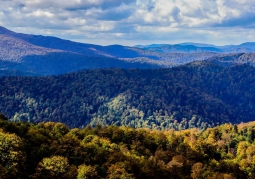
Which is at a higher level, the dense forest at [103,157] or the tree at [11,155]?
the tree at [11,155]

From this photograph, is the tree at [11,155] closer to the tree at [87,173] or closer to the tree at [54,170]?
the tree at [54,170]

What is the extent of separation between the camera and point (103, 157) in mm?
83562

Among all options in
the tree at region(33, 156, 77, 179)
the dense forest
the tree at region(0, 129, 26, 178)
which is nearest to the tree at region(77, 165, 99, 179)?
the dense forest

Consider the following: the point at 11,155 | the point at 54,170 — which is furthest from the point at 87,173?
the point at 11,155

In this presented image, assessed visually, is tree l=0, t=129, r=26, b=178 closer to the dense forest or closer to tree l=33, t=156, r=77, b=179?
the dense forest

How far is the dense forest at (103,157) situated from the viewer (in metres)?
70.8

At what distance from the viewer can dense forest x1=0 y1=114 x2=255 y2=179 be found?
232 feet

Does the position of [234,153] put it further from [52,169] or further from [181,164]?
[52,169]

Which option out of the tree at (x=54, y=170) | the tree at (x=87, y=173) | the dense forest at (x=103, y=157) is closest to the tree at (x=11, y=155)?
the dense forest at (x=103, y=157)

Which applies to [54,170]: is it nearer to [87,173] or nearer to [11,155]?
[87,173]

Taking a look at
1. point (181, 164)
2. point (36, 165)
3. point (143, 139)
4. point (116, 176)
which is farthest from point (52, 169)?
point (143, 139)

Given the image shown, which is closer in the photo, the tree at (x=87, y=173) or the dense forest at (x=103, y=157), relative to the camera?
the tree at (x=87, y=173)

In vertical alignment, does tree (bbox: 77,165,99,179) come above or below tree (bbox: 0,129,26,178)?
below

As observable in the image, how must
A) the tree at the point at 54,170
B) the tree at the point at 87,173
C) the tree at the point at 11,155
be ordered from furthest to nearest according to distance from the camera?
the tree at the point at 54,170 < the tree at the point at 87,173 < the tree at the point at 11,155
